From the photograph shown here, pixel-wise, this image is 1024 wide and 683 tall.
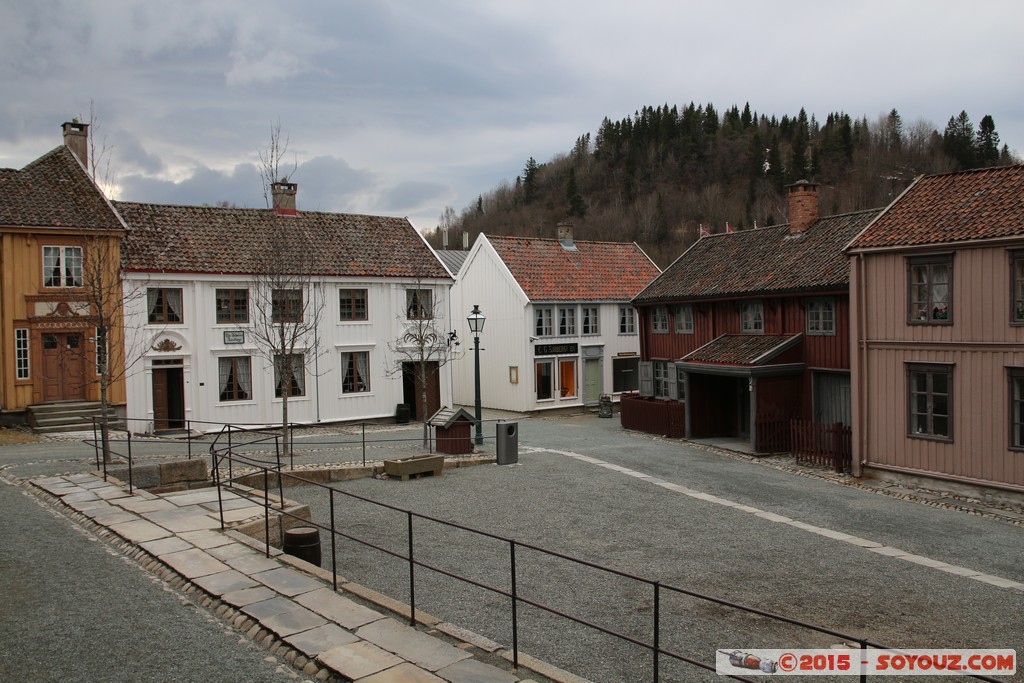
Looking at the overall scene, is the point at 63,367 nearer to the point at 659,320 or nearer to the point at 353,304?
the point at 353,304

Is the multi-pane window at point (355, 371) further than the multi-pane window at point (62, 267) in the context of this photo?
Yes

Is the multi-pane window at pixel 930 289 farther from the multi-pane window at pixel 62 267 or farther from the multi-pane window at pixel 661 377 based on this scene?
the multi-pane window at pixel 62 267

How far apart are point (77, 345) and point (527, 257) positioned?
18.6m

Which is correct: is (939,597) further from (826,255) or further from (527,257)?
(527,257)

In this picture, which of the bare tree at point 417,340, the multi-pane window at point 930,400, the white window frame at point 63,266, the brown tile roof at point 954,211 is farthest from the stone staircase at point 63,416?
the brown tile roof at point 954,211

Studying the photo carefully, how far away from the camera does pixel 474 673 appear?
700 cm

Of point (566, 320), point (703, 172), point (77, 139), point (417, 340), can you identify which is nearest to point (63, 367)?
point (77, 139)

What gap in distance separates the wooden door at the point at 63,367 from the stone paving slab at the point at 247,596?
59.4ft

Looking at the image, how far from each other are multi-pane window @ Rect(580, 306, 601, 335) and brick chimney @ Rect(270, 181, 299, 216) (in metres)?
12.8

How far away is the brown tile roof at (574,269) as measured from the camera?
35469 mm

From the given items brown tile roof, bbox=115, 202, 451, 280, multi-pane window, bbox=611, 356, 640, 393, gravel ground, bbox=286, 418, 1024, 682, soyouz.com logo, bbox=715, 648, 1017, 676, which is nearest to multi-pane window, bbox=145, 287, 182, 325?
brown tile roof, bbox=115, 202, 451, 280

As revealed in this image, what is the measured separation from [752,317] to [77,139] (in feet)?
Answer: 76.9

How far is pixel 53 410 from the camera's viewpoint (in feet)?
78.6

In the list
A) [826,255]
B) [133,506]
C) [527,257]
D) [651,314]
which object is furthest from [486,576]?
[527,257]
